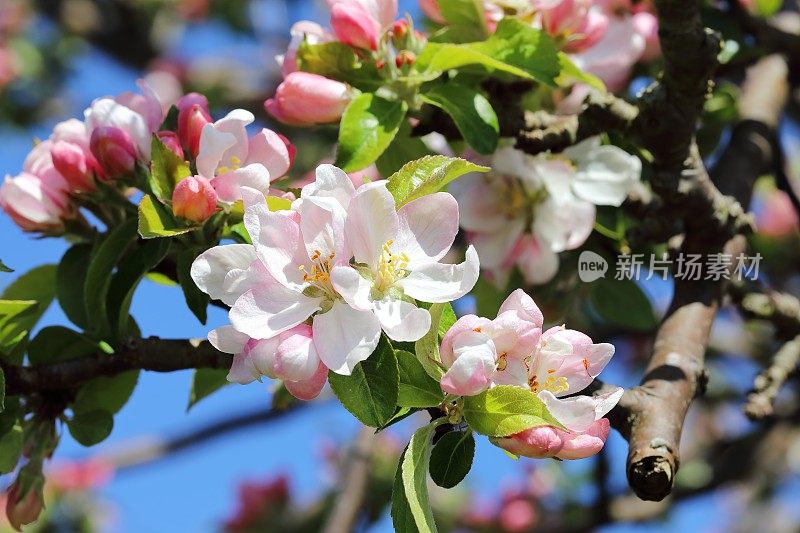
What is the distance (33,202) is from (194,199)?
299 millimetres

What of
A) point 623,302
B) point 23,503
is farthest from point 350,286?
point 623,302

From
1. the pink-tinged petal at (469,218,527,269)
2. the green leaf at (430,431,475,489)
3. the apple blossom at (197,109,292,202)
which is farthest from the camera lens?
the pink-tinged petal at (469,218,527,269)

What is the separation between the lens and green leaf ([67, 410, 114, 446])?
126 centimetres

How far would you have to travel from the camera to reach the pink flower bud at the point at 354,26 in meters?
1.24

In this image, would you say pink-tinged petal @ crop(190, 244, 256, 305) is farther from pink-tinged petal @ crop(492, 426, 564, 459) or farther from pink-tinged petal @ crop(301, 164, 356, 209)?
pink-tinged petal @ crop(492, 426, 564, 459)

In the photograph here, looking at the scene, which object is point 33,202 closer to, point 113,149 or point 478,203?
point 113,149

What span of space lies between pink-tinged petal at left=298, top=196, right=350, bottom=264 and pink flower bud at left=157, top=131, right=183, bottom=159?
238mm

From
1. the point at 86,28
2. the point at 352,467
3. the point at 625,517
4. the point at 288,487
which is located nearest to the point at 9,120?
the point at 86,28

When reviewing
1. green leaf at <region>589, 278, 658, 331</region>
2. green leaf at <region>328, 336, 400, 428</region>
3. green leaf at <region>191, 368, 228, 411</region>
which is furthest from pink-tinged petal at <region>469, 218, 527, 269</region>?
green leaf at <region>328, 336, 400, 428</region>

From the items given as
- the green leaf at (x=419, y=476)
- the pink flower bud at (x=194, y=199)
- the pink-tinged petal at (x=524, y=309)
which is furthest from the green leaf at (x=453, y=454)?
the pink flower bud at (x=194, y=199)

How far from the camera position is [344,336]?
35.5 inches

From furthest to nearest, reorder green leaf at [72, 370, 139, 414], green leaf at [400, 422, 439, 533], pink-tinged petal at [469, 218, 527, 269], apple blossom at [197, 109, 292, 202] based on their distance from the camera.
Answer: pink-tinged petal at [469, 218, 527, 269], green leaf at [72, 370, 139, 414], apple blossom at [197, 109, 292, 202], green leaf at [400, 422, 439, 533]

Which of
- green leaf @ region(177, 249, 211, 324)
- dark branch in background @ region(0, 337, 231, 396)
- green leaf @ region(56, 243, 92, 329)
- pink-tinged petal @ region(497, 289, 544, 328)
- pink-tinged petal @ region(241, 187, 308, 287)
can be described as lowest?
dark branch in background @ region(0, 337, 231, 396)

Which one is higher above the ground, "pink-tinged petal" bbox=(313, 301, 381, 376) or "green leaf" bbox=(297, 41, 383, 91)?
"pink-tinged petal" bbox=(313, 301, 381, 376)
